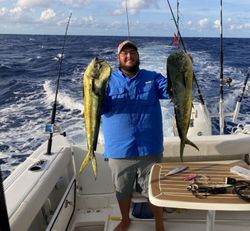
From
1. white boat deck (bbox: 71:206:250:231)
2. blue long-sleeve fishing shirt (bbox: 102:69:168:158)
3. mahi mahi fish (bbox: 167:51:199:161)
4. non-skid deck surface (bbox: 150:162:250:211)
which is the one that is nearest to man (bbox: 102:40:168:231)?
blue long-sleeve fishing shirt (bbox: 102:69:168:158)

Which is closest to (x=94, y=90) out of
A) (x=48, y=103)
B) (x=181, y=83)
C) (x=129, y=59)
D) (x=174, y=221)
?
(x=181, y=83)

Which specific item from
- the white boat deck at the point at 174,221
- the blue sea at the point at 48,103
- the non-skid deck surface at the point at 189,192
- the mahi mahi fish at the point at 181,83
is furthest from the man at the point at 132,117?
the blue sea at the point at 48,103

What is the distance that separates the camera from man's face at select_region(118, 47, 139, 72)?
2.96 m

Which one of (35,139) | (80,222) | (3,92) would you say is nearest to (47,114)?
(35,139)

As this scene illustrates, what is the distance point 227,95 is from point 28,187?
866cm

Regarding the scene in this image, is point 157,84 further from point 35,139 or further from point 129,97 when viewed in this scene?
point 35,139

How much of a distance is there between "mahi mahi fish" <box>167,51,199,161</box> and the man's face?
2.50ft

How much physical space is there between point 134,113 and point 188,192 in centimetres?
86

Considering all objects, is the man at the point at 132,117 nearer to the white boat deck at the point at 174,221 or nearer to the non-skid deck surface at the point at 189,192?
the non-skid deck surface at the point at 189,192

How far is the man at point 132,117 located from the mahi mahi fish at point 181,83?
0.62 metres

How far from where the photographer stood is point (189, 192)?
2402 mm

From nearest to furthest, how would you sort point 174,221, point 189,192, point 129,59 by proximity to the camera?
point 189,192
point 129,59
point 174,221

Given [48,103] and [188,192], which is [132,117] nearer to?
[188,192]

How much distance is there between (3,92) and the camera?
12781mm
